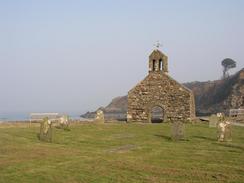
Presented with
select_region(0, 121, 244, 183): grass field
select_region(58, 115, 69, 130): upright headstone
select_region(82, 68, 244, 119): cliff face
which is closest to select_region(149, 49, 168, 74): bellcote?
select_region(58, 115, 69, 130): upright headstone

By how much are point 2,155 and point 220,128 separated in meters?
12.5

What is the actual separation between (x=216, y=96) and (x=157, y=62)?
85.2 m

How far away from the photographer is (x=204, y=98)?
13162 cm

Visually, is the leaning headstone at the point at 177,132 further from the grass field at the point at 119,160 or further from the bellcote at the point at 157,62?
the bellcote at the point at 157,62

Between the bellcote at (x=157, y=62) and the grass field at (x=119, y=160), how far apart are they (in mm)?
17850

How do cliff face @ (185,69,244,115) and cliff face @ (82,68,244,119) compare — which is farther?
cliff face @ (185,69,244,115)

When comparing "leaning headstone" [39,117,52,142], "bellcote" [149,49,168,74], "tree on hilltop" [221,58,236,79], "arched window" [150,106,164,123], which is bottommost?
"leaning headstone" [39,117,52,142]

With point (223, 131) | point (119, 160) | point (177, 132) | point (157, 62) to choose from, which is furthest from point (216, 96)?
point (119, 160)

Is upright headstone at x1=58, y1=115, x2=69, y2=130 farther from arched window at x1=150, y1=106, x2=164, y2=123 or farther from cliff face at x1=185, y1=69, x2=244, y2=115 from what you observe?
cliff face at x1=185, y1=69, x2=244, y2=115

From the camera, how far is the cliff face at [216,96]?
327 ft

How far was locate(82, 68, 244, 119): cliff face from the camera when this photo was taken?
9962cm

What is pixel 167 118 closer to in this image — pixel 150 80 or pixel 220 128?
pixel 150 80

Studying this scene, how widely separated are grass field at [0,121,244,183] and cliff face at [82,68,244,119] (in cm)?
5921

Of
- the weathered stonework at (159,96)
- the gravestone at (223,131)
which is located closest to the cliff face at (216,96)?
the weathered stonework at (159,96)
